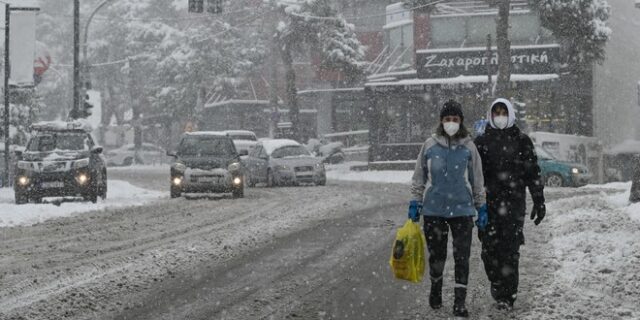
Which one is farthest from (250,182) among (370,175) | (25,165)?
(25,165)

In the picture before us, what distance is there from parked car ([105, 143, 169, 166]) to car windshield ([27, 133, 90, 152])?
43.7 metres

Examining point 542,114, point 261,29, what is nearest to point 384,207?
point 542,114

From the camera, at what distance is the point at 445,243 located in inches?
298

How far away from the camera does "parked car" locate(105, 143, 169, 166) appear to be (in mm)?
66188

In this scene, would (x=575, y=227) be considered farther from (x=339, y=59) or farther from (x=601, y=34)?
(x=339, y=59)

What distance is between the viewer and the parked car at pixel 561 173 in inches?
1172

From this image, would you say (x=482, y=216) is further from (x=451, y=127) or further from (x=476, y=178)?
(x=451, y=127)

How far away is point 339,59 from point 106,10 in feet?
99.5

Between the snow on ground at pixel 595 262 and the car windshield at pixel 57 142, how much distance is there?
1162 cm

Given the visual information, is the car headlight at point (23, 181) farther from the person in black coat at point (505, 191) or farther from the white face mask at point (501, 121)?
the white face mask at point (501, 121)

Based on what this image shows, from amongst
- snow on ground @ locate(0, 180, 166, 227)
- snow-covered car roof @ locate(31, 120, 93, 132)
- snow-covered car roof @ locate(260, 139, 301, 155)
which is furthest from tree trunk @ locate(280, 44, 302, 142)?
snow-covered car roof @ locate(31, 120, 93, 132)

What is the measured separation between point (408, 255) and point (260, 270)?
3.00 metres

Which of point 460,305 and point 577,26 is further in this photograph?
point 577,26

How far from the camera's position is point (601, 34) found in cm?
4331
